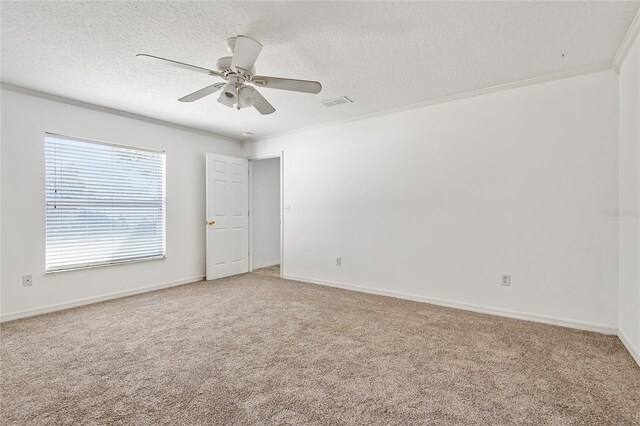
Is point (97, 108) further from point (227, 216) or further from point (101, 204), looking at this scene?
point (227, 216)

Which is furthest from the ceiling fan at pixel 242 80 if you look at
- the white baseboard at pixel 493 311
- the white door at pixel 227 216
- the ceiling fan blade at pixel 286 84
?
the white baseboard at pixel 493 311

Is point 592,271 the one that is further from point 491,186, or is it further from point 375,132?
point 375,132

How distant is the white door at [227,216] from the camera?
5016 mm

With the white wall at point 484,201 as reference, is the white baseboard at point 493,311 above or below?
below

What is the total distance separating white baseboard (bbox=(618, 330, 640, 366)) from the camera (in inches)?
87.9

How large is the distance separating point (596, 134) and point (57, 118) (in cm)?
562

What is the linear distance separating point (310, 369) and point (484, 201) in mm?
2543

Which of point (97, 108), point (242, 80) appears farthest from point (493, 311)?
point (97, 108)

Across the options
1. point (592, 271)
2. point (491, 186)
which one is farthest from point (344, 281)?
point (592, 271)

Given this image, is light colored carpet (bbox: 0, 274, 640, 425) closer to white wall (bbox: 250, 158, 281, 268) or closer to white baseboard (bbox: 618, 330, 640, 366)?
white baseboard (bbox: 618, 330, 640, 366)

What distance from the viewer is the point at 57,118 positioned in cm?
354

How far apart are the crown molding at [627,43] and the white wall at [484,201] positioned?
154 millimetres

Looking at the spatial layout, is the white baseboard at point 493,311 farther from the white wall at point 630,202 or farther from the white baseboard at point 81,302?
the white baseboard at point 81,302

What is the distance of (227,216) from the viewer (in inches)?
208
